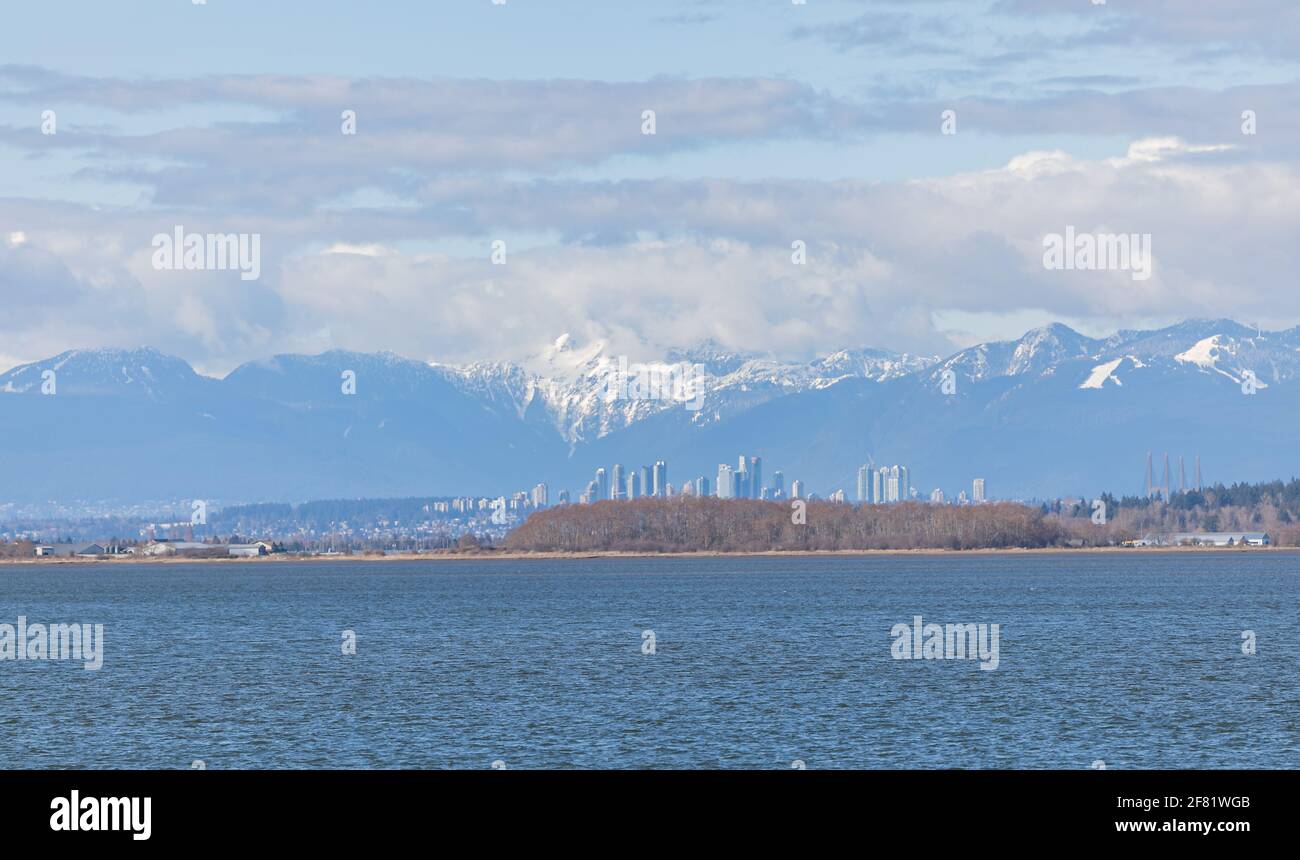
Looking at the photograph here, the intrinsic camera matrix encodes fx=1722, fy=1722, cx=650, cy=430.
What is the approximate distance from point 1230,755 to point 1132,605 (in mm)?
92356

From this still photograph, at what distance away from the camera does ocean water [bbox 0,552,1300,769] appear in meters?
51.3

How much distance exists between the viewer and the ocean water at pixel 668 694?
2019 inches

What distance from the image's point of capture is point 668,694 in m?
67.7

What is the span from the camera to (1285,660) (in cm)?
8238

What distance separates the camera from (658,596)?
169 m
